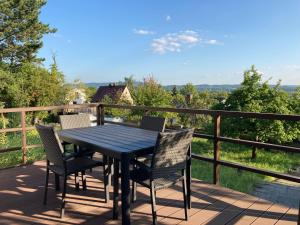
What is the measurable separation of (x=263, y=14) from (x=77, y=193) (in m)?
14.6

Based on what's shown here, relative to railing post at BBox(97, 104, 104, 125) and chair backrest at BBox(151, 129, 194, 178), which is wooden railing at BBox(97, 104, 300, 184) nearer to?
chair backrest at BBox(151, 129, 194, 178)

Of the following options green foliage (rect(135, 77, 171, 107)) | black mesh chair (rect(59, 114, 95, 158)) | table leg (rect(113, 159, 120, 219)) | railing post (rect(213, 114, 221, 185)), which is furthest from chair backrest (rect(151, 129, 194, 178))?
green foliage (rect(135, 77, 171, 107))

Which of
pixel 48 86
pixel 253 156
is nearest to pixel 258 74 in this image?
pixel 253 156

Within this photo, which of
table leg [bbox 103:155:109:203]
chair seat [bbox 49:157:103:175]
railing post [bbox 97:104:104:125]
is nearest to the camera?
chair seat [bbox 49:157:103:175]

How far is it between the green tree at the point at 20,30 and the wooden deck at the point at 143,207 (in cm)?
1669

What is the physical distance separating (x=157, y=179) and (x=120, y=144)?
0.50m

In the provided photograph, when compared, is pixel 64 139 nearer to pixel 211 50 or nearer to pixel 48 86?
pixel 48 86

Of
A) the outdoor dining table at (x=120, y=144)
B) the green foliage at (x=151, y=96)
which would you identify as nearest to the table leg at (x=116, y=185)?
the outdoor dining table at (x=120, y=144)

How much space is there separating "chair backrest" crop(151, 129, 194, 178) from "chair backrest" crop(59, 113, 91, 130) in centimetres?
192

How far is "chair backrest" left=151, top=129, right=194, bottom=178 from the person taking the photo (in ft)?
8.18

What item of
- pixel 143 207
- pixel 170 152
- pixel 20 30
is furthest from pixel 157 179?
pixel 20 30

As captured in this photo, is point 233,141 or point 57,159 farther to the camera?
point 233,141

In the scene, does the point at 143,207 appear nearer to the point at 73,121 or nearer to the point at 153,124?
Answer: the point at 153,124

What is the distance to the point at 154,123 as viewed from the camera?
380 cm
